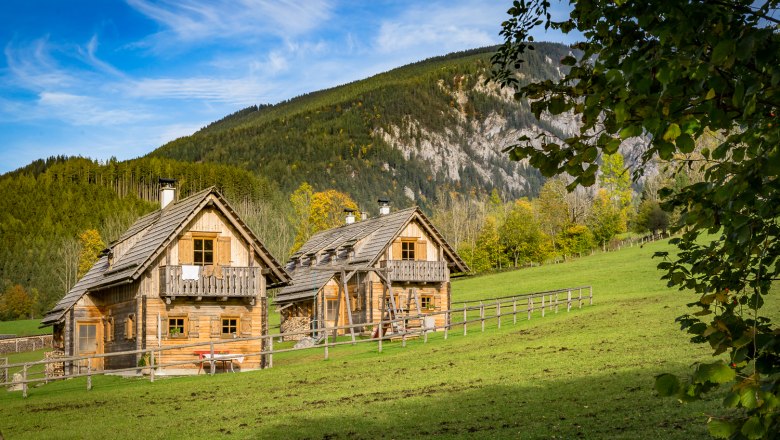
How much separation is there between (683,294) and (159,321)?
2783 cm

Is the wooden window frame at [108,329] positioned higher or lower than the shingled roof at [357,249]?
lower

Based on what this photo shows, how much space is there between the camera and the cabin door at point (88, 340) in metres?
43.3

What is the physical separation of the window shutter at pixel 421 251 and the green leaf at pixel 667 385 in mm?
49008

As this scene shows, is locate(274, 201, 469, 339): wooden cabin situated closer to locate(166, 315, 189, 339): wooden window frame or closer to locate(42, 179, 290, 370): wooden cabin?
locate(42, 179, 290, 370): wooden cabin

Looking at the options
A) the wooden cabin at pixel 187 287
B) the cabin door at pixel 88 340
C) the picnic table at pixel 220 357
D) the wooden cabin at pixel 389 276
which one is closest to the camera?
the picnic table at pixel 220 357

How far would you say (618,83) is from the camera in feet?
15.0

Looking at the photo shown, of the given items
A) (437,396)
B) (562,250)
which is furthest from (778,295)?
(562,250)

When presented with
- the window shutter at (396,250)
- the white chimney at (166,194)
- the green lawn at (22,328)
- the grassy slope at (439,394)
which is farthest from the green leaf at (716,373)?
the green lawn at (22,328)

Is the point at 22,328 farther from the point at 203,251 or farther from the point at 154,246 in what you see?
the point at 154,246

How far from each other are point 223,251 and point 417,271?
15310 millimetres

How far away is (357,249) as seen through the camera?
5534 cm

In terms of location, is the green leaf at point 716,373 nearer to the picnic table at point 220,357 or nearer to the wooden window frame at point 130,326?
the picnic table at point 220,357

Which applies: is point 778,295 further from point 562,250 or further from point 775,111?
point 562,250

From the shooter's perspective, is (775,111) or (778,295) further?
(778,295)
